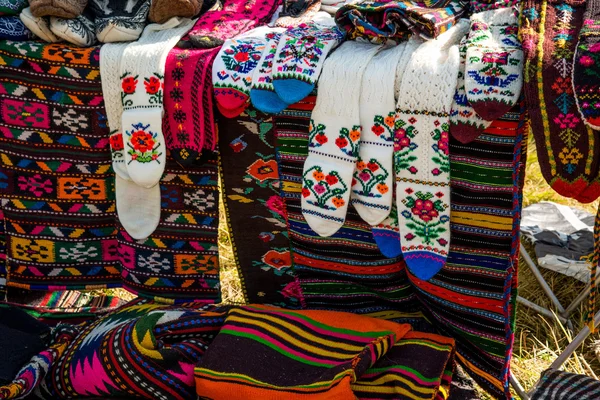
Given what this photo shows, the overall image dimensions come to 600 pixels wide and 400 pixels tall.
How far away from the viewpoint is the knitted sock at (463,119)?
6.01 feet

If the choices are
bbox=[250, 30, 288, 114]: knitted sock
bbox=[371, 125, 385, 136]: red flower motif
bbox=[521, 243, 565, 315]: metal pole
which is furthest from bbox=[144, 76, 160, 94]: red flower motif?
bbox=[521, 243, 565, 315]: metal pole

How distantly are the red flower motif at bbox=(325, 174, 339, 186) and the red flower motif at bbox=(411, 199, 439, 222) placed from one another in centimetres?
25

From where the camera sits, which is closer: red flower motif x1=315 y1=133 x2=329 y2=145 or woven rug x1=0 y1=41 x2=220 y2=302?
red flower motif x1=315 y1=133 x2=329 y2=145

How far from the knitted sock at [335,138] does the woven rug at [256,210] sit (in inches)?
7.6

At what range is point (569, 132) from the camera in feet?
5.65

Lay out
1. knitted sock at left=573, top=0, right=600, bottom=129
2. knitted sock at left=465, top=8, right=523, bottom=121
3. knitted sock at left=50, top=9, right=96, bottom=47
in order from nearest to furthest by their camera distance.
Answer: knitted sock at left=573, top=0, right=600, bottom=129 → knitted sock at left=465, top=8, right=523, bottom=121 → knitted sock at left=50, top=9, right=96, bottom=47

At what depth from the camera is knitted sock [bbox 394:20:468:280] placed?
1858 millimetres

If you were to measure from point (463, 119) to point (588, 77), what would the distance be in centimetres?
34

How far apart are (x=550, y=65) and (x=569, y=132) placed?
0.18 metres

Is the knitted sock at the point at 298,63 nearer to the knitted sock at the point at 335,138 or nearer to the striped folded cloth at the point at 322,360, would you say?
the knitted sock at the point at 335,138

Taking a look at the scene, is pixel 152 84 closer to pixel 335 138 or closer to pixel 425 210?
pixel 335 138

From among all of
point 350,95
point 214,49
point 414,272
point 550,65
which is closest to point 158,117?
point 214,49

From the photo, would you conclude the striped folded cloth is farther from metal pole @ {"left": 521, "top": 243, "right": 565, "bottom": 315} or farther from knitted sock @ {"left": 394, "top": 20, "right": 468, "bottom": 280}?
metal pole @ {"left": 521, "top": 243, "right": 565, "bottom": 315}

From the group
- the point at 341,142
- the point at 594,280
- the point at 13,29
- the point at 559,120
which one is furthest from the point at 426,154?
the point at 13,29
